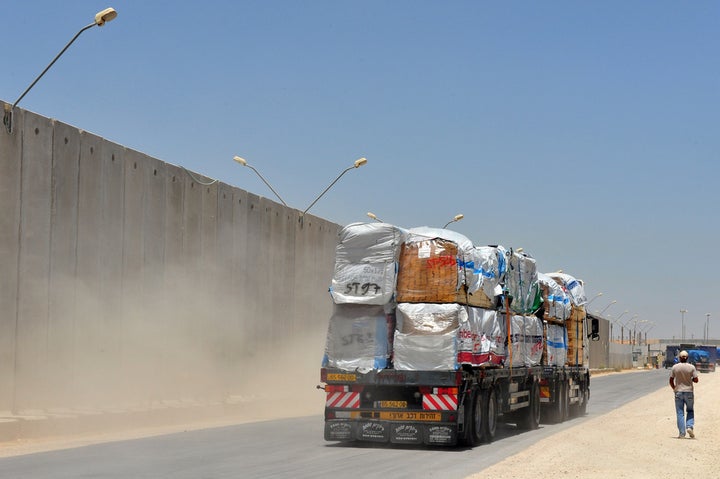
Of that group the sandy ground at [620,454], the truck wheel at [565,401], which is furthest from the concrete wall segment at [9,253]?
the truck wheel at [565,401]

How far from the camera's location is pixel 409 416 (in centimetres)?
1716

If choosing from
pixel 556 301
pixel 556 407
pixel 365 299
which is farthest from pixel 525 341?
pixel 365 299

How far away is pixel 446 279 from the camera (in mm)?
17266

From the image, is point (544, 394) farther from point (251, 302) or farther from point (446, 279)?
point (251, 302)

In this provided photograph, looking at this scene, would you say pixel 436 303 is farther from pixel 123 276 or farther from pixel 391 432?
pixel 123 276

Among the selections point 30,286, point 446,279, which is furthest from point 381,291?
point 30,286

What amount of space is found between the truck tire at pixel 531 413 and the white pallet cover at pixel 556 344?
4.70ft

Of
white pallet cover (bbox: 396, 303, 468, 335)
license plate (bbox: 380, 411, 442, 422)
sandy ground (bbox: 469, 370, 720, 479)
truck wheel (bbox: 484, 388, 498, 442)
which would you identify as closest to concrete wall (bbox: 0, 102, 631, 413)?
license plate (bbox: 380, 411, 442, 422)

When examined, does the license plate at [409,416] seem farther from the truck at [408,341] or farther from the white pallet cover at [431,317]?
the white pallet cover at [431,317]

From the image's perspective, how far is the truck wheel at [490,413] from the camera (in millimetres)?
18812

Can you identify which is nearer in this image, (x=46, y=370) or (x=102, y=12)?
(x=102, y=12)

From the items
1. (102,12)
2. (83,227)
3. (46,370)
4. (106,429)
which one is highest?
(102,12)

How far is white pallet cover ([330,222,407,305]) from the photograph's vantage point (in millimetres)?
17328

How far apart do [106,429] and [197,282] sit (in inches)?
282
